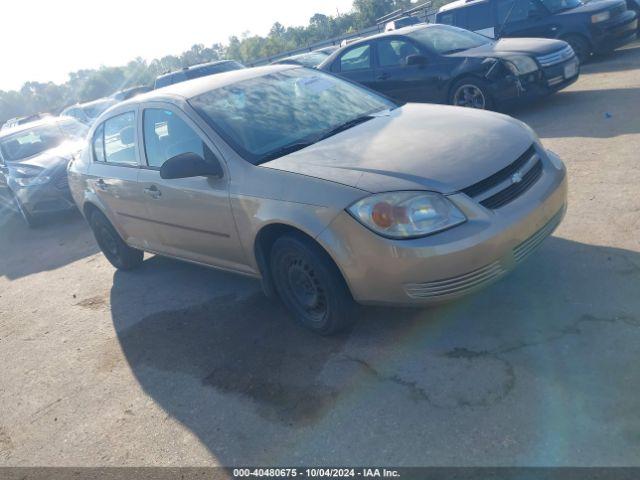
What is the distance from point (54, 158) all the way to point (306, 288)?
7608 millimetres

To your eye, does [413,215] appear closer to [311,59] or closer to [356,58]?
[356,58]

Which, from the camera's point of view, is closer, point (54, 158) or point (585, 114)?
point (585, 114)

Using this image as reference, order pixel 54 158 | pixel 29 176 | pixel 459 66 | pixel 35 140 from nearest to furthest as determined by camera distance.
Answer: pixel 459 66, pixel 29 176, pixel 54 158, pixel 35 140

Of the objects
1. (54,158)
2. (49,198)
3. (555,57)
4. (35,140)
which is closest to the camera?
(555,57)

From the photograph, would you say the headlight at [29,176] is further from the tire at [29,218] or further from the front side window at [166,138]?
the front side window at [166,138]

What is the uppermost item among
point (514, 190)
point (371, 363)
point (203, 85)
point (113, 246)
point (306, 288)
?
point (203, 85)

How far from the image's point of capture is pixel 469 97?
8.51 metres

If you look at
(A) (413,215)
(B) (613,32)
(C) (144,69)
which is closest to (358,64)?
(B) (613,32)

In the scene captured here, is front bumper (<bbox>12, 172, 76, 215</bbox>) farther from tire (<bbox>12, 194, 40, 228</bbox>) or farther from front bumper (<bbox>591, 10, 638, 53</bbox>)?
front bumper (<bbox>591, 10, 638, 53</bbox>)

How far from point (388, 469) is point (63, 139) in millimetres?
10057

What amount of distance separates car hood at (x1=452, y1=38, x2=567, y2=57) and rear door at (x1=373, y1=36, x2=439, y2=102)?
0.55 meters

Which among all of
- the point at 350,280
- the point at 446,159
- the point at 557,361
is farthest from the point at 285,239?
the point at 557,361

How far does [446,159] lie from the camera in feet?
11.2

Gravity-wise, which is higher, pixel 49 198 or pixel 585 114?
pixel 49 198
